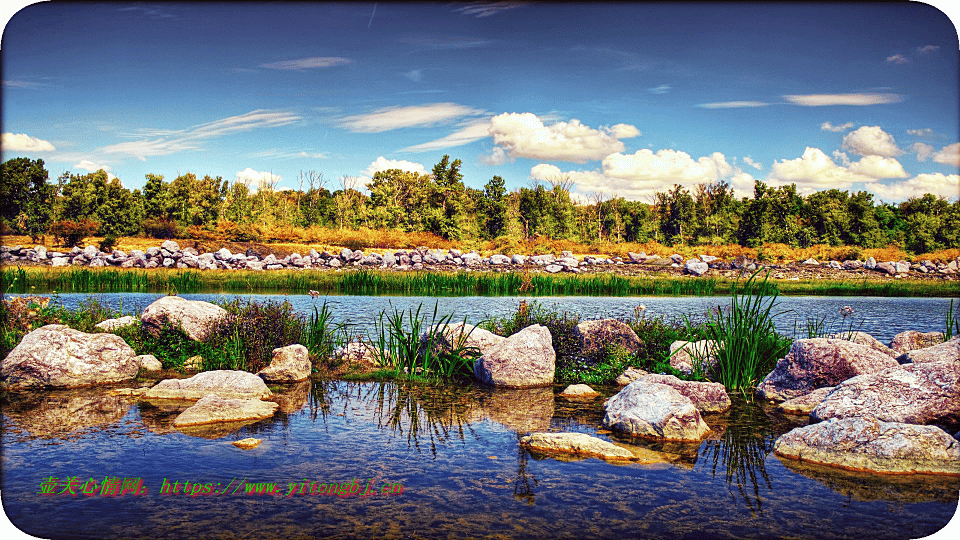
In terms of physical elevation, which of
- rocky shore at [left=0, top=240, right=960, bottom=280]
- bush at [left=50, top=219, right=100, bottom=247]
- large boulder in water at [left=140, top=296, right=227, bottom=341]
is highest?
bush at [left=50, top=219, right=100, bottom=247]

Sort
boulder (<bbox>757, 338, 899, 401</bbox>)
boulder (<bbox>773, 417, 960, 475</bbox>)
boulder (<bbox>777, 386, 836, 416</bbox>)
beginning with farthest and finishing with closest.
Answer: boulder (<bbox>757, 338, 899, 401</bbox>) → boulder (<bbox>777, 386, 836, 416</bbox>) → boulder (<bbox>773, 417, 960, 475</bbox>)

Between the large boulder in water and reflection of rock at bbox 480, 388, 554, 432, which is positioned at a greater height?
the large boulder in water

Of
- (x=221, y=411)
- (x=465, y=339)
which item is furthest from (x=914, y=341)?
(x=221, y=411)

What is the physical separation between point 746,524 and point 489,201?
58.9 m

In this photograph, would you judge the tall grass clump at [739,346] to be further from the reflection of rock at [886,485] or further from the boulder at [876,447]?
the reflection of rock at [886,485]

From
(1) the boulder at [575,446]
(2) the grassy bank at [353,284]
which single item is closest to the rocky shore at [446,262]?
(2) the grassy bank at [353,284]

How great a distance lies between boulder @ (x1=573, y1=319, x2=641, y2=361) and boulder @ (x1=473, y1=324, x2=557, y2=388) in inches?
43.4

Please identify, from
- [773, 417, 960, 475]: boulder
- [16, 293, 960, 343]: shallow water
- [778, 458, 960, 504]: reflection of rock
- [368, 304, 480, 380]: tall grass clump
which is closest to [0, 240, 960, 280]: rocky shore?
[16, 293, 960, 343]: shallow water

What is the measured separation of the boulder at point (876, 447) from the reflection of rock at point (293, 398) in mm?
6377

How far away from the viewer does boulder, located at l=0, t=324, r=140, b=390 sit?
Result: 1004 cm

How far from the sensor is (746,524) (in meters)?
5.09

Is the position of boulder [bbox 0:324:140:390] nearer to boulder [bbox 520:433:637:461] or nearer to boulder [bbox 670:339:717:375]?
boulder [bbox 520:433:637:461]

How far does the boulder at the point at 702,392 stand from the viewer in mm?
9133

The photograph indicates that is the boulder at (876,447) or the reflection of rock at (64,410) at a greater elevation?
the boulder at (876,447)
